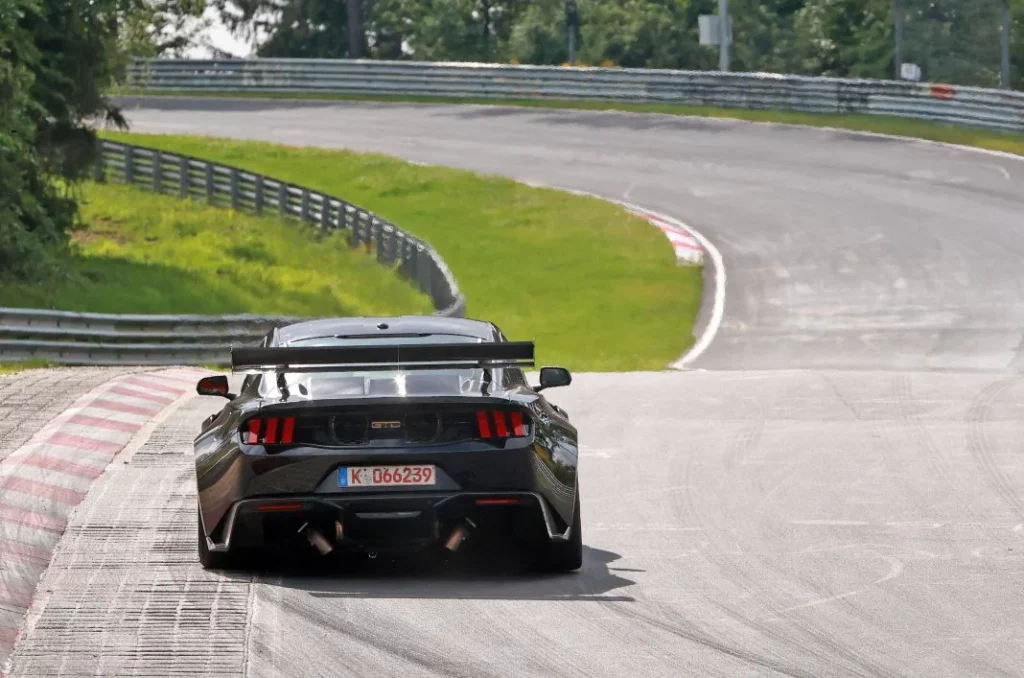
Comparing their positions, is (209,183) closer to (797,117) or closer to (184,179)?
(184,179)

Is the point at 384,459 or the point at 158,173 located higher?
the point at 384,459

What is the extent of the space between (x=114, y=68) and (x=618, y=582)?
23.7 meters

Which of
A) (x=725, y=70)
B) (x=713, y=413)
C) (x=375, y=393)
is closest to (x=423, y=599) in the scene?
(x=375, y=393)

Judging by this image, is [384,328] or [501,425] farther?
[384,328]

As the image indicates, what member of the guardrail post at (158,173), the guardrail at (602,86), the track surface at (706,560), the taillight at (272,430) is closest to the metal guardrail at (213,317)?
the guardrail post at (158,173)

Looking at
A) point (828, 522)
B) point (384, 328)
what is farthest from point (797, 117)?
point (384, 328)

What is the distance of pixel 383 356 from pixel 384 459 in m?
0.56

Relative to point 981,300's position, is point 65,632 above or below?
above

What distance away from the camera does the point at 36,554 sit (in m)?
10.2

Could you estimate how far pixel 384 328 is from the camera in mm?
10695

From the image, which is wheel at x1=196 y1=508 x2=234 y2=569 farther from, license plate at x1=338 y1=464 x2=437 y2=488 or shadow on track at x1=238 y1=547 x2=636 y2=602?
license plate at x1=338 y1=464 x2=437 y2=488

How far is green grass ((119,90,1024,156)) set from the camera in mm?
44000

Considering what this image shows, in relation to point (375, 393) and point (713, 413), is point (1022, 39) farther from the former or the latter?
point (375, 393)

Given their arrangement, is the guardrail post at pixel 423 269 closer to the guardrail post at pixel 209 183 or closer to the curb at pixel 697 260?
the curb at pixel 697 260
